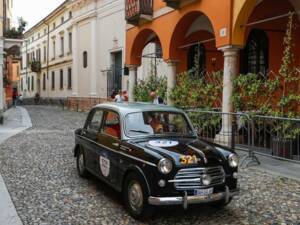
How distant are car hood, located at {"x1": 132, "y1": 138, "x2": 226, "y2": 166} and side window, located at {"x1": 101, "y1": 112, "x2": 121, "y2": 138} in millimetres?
692

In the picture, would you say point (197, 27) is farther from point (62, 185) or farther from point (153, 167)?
point (153, 167)

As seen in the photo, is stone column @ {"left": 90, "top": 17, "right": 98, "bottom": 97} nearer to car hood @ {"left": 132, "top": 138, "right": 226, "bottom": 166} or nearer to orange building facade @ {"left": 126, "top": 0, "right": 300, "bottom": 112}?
orange building facade @ {"left": 126, "top": 0, "right": 300, "bottom": 112}

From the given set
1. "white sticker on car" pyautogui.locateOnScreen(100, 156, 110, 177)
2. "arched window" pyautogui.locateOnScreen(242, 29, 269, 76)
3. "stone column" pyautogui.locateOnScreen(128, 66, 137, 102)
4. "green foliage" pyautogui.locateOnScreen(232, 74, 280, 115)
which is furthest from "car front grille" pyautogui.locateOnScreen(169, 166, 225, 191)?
"stone column" pyautogui.locateOnScreen(128, 66, 137, 102)

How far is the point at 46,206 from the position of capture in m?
6.39

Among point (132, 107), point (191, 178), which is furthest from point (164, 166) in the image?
point (132, 107)

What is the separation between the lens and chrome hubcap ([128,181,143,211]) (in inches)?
226

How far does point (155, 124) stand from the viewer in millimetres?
6820

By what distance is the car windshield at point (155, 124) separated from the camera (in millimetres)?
6626

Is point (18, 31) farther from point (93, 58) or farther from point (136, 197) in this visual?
point (136, 197)

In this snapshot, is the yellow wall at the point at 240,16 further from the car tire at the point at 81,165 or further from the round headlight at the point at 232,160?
the round headlight at the point at 232,160

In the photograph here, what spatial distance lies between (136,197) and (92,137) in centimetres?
216

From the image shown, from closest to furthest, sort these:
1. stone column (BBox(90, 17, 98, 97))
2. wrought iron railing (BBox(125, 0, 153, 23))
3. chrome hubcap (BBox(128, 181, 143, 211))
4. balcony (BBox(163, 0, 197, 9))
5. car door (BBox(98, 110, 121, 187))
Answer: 1. chrome hubcap (BBox(128, 181, 143, 211))
2. car door (BBox(98, 110, 121, 187))
3. balcony (BBox(163, 0, 197, 9))
4. wrought iron railing (BBox(125, 0, 153, 23))
5. stone column (BBox(90, 17, 98, 97))

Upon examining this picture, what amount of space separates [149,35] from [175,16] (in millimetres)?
4261

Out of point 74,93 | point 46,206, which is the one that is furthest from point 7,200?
point 74,93
